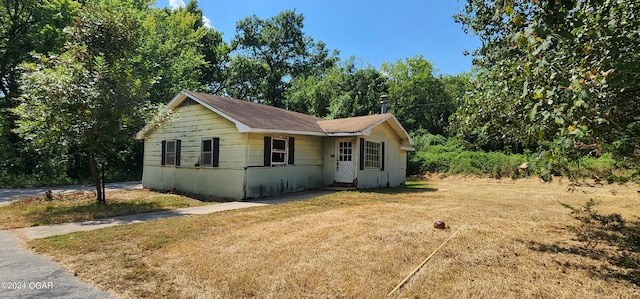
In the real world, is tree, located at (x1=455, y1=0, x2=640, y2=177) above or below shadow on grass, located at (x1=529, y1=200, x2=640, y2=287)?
above

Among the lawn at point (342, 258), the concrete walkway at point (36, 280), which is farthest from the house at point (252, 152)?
the concrete walkway at point (36, 280)

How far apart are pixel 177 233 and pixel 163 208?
3.78 meters

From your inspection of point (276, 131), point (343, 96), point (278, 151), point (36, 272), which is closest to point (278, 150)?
point (278, 151)

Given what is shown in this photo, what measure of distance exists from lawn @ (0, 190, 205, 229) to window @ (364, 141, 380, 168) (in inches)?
287

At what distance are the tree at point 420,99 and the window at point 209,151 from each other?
26.3 meters

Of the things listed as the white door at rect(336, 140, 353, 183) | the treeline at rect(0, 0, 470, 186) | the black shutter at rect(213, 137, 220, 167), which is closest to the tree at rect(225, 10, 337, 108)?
the treeline at rect(0, 0, 470, 186)

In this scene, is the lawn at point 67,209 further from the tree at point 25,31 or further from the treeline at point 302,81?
the tree at point 25,31

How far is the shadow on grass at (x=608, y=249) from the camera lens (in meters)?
4.28

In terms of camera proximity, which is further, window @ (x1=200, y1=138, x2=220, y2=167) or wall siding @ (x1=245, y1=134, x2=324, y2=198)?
window @ (x1=200, y1=138, x2=220, y2=167)

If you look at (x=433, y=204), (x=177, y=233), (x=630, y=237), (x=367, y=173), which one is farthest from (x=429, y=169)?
(x=177, y=233)

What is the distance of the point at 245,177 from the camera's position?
11477 millimetres

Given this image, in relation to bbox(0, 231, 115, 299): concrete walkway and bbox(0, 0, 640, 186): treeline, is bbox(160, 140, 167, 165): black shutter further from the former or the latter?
bbox(0, 231, 115, 299): concrete walkway

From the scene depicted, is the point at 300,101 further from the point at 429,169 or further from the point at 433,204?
the point at 433,204

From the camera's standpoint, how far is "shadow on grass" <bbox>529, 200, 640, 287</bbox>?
428 cm
